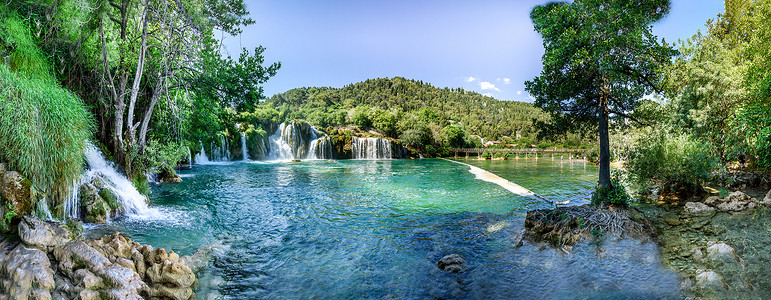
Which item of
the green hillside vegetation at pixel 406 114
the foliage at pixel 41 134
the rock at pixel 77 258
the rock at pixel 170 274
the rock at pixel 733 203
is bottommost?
the rock at pixel 170 274

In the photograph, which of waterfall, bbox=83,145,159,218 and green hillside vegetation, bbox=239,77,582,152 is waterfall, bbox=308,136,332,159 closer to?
green hillside vegetation, bbox=239,77,582,152

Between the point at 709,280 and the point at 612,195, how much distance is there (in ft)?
21.0

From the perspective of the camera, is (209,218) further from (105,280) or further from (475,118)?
(475,118)

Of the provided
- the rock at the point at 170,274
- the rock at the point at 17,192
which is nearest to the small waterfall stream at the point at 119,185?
the rock at the point at 17,192

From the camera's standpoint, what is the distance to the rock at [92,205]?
30.9 ft

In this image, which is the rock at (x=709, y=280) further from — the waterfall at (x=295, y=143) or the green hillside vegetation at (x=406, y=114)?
the waterfall at (x=295, y=143)

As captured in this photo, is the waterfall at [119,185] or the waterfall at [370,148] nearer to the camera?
the waterfall at [119,185]

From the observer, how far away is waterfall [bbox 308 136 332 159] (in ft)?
167

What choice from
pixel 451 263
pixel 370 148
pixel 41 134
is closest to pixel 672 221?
pixel 451 263

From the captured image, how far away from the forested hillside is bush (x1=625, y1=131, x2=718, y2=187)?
5400 centimetres

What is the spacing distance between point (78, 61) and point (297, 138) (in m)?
37.4

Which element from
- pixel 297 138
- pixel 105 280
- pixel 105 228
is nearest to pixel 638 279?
pixel 105 280

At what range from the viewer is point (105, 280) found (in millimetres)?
5090

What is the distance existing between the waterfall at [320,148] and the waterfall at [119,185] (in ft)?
126
